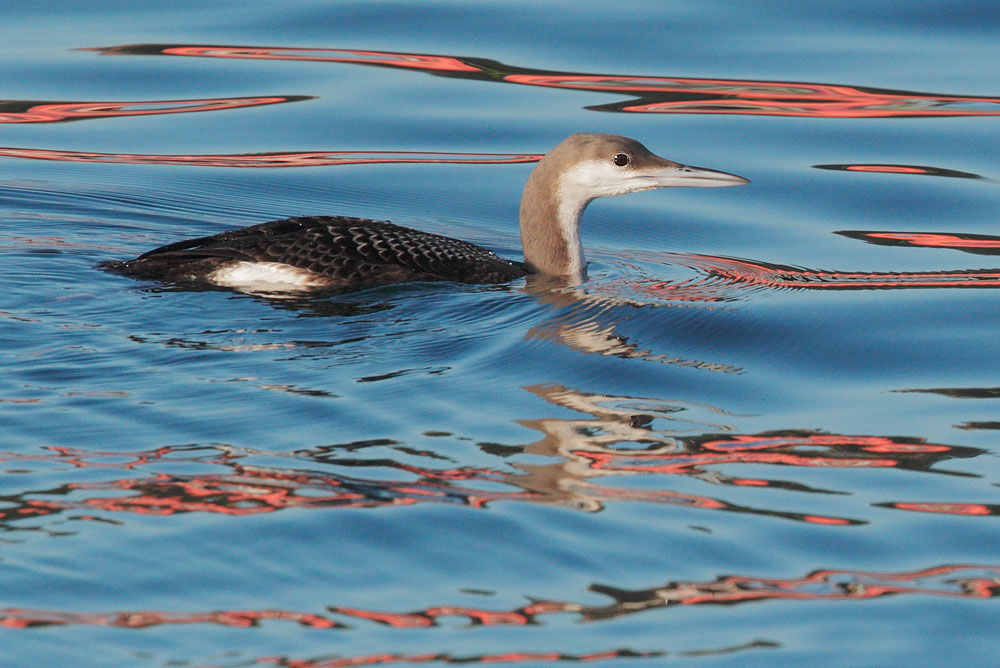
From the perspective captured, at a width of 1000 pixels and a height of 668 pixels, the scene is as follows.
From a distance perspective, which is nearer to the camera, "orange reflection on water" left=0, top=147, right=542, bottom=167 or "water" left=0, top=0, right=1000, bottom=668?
"water" left=0, top=0, right=1000, bottom=668

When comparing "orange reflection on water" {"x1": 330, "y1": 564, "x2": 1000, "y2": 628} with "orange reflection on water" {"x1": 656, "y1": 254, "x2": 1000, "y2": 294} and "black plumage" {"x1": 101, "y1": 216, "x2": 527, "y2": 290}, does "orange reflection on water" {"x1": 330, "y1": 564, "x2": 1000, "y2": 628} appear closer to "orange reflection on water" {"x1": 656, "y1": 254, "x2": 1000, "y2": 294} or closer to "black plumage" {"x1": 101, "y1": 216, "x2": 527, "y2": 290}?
"orange reflection on water" {"x1": 656, "y1": 254, "x2": 1000, "y2": 294}

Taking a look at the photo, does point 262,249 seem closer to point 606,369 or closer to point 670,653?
point 606,369

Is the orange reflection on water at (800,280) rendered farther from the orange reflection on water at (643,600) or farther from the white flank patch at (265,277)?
the orange reflection on water at (643,600)

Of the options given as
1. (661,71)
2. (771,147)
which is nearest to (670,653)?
(771,147)

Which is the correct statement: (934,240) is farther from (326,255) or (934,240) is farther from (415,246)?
(326,255)

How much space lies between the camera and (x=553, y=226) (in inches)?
308

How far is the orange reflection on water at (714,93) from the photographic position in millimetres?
11031

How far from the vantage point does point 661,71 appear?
11758 millimetres

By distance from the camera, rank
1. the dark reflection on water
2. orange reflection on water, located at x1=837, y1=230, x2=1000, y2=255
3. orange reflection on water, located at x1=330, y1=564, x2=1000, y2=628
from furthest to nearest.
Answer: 1. orange reflection on water, located at x1=837, y1=230, x2=1000, y2=255
2. the dark reflection on water
3. orange reflection on water, located at x1=330, y1=564, x2=1000, y2=628

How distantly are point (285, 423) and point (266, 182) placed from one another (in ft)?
15.1

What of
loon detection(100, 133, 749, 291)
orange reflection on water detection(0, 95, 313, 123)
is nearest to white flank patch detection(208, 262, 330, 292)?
loon detection(100, 133, 749, 291)

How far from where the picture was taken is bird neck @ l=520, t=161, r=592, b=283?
7.80 metres

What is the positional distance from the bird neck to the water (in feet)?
0.90

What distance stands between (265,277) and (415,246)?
0.75 metres
